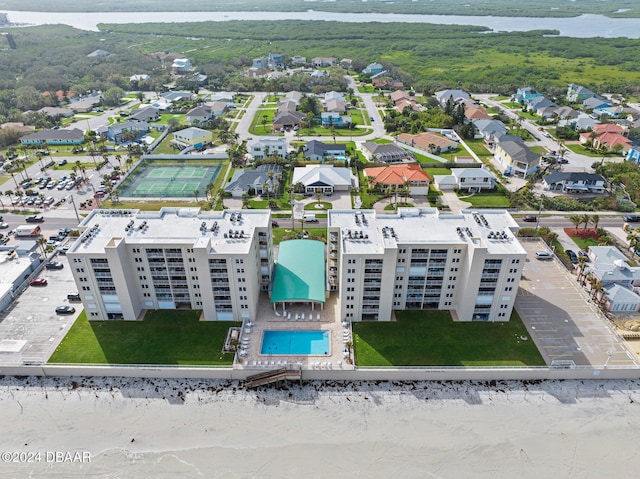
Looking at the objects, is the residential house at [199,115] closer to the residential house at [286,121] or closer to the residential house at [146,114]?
the residential house at [146,114]

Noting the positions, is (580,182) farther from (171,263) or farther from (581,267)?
(171,263)

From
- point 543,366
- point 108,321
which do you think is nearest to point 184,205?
point 108,321

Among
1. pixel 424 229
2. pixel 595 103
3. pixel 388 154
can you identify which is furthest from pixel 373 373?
pixel 595 103

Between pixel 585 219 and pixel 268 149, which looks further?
pixel 268 149

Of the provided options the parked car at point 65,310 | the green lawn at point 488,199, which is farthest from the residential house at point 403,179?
the parked car at point 65,310

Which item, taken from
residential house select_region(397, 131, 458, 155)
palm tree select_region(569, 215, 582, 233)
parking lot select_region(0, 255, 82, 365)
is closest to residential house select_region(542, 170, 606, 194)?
palm tree select_region(569, 215, 582, 233)

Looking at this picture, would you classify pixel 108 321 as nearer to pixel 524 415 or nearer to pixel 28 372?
pixel 28 372

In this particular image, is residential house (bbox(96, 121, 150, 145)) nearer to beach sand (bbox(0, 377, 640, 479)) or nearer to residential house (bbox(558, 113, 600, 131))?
beach sand (bbox(0, 377, 640, 479))
